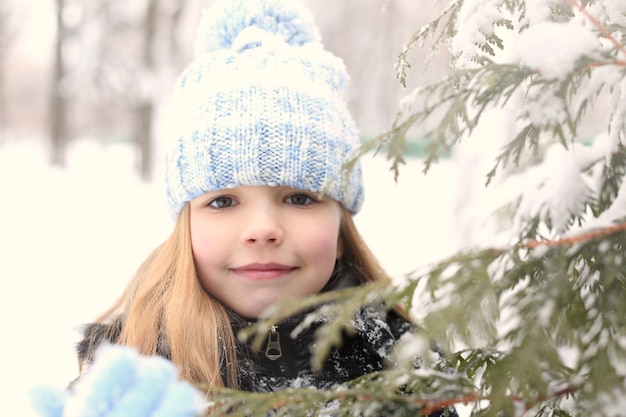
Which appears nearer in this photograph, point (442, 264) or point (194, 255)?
point (442, 264)

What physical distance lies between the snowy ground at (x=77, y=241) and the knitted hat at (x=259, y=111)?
1.14 feet

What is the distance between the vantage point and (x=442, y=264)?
3.48 ft

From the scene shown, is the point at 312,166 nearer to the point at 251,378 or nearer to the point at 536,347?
the point at 251,378

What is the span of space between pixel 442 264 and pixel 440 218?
37.4ft

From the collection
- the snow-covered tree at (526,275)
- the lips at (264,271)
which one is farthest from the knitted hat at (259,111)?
the snow-covered tree at (526,275)

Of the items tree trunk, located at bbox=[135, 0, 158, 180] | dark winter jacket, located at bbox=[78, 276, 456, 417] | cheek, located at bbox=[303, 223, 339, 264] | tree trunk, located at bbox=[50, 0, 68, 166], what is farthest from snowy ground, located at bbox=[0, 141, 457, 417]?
tree trunk, located at bbox=[50, 0, 68, 166]

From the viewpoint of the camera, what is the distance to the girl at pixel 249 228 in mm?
2146

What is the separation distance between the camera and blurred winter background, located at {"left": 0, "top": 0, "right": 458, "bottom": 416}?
635 cm

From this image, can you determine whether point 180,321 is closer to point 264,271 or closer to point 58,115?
point 264,271

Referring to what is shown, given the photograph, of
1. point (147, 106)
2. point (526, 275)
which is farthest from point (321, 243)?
point (147, 106)

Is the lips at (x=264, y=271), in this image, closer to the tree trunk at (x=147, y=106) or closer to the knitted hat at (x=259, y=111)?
the knitted hat at (x=259, y=111)

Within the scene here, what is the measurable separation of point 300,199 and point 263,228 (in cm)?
26

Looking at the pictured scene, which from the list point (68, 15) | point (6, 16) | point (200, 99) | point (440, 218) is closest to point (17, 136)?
point (6, 16)

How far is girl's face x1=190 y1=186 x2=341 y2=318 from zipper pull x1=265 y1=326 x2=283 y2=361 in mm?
93
